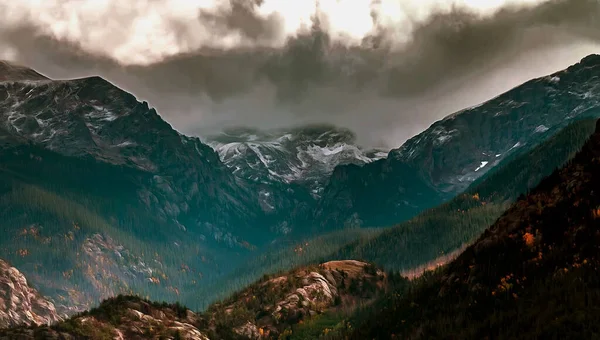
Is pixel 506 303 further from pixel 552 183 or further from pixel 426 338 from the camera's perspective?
pixel 552 183

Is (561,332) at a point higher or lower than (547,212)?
lower

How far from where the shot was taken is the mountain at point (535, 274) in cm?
7769

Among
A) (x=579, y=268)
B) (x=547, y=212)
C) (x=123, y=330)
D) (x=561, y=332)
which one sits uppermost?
(x=547, y=212)

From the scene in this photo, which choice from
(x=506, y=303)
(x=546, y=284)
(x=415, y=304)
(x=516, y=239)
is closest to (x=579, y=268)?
(x=546, y=284)

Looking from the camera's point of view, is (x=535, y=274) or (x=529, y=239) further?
(x=529, y=239)

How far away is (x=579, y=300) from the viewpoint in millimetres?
75875

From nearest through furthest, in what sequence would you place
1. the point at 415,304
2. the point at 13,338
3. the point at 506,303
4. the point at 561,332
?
the point at 561,332
the point at 506,303
the point at 415,304
the point at 13,338

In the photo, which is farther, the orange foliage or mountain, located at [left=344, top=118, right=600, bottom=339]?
the orange foliage

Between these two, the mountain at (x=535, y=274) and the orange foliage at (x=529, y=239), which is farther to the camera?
the orange foliage at (x=529, y=239)

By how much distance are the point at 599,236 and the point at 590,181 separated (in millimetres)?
13901

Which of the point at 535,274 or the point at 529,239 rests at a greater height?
the point at 529,239

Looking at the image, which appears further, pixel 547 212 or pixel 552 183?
pixel 552 183

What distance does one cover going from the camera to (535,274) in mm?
91188

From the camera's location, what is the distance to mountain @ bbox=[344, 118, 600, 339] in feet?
255
